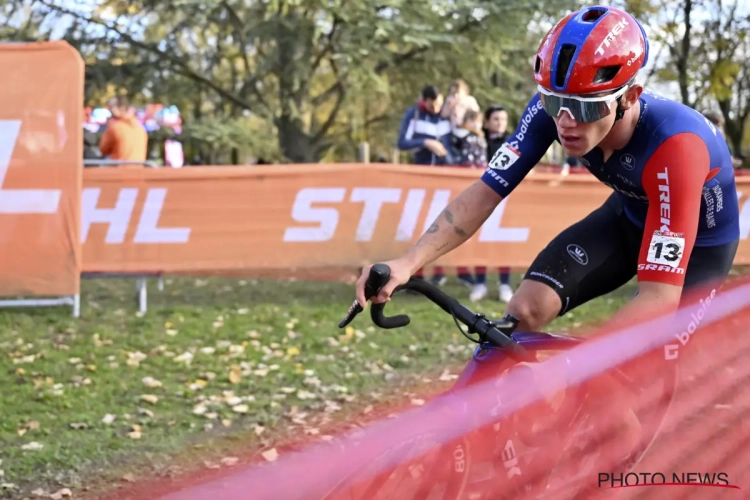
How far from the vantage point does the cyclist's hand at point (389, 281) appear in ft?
7.75

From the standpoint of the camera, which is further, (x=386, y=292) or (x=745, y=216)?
(x=745, y=216)

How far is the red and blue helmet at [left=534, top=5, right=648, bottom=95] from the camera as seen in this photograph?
227cm

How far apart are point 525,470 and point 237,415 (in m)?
3.04

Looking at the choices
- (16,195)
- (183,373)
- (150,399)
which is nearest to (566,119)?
(150,399)

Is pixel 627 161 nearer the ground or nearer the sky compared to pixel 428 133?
nearer the sky

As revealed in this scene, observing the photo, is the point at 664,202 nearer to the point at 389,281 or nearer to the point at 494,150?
the point at 389,281

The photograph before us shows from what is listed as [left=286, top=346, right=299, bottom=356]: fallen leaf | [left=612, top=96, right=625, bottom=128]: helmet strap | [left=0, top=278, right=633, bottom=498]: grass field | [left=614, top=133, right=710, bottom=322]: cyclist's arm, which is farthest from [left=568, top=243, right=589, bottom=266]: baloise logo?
[left=286, top=346, right=299, bottom=356]: fallen leaf

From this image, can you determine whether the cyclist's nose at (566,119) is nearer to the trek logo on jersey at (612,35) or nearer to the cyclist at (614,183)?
the cyclist at (614,183)

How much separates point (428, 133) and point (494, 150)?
0.88m

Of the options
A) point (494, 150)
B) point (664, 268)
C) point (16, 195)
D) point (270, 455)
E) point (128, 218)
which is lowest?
point (128, 218)

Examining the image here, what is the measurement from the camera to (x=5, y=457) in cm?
428

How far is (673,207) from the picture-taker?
2.41 meters

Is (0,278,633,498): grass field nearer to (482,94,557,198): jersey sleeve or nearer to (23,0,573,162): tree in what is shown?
(482,94,557,198): jersey sleeve

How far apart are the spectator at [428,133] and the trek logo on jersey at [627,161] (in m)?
6.50
